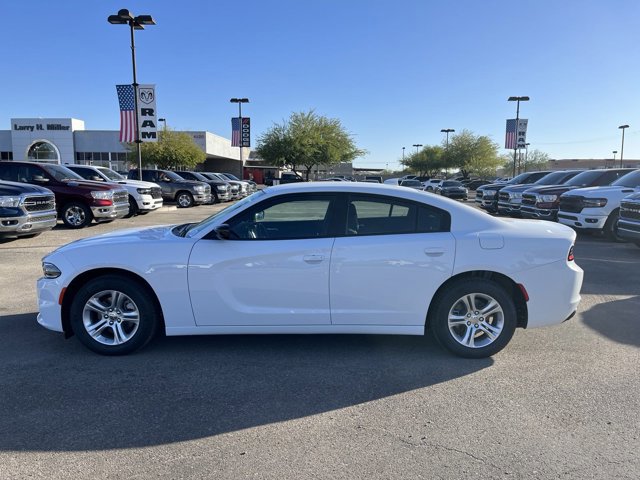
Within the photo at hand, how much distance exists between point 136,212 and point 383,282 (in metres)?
14.9

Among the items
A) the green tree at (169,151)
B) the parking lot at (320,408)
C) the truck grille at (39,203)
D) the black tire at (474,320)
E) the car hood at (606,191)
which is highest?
the green tree at (169,151)

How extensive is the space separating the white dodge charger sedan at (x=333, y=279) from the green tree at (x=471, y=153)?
212 ft

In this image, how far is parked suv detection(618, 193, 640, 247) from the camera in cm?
959

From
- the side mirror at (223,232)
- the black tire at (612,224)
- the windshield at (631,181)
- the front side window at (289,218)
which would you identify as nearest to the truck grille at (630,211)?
the black tire at (612,224)

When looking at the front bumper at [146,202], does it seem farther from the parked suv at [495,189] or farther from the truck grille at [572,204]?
the truck grille at [572,204]

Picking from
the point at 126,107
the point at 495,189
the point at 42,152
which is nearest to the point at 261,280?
the point at 495,189

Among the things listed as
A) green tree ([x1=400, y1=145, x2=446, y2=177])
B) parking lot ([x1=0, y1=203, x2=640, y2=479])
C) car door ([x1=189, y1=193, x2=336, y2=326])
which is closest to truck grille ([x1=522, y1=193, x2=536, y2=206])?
parking lot ([x1=0, y1=203, x2=640, y2=479])

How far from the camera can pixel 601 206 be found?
1177 centimetres

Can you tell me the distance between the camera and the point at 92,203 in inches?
526

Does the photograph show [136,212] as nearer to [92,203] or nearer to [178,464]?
[92,203]

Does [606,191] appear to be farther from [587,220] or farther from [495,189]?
[495,189]

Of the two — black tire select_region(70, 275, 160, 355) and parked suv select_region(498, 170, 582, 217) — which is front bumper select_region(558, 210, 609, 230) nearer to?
parked suv select_region(498, 170, 582, 217)

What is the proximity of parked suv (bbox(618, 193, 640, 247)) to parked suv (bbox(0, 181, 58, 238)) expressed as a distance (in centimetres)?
1255

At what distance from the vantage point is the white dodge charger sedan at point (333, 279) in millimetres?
4238
